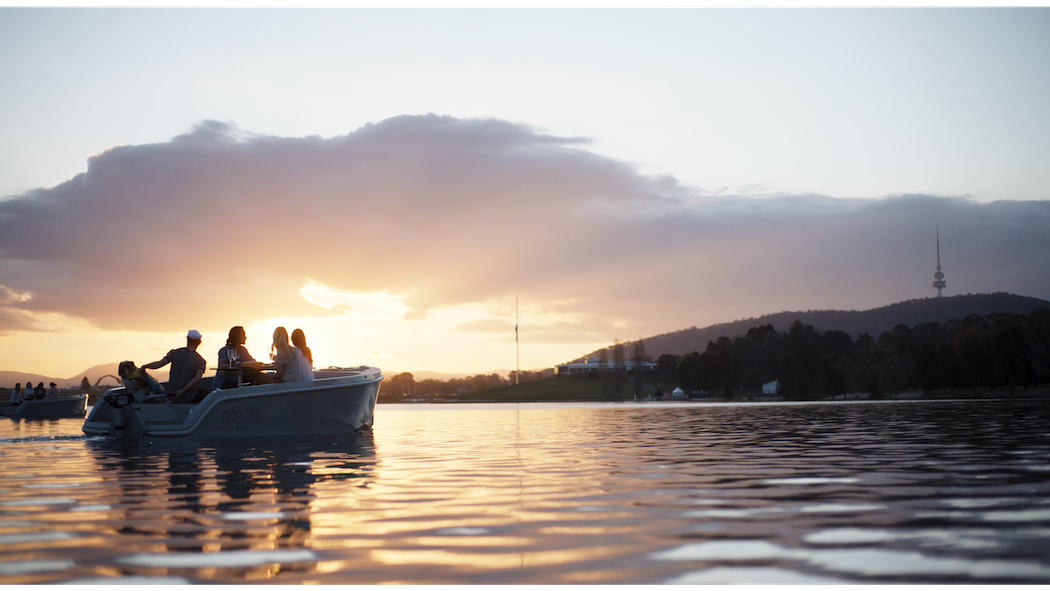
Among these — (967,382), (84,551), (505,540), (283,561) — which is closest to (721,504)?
(505,540)

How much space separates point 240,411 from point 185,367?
5.72 feet

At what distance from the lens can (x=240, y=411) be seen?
658 inches

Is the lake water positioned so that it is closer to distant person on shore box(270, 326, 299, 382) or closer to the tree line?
distant person on shore box(270, 326, 299, 382)

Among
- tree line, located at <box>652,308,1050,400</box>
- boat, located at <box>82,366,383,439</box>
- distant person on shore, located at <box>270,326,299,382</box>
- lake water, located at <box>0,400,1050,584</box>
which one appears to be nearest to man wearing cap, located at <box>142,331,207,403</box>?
boat, located at <box>82,366,383,439</box>

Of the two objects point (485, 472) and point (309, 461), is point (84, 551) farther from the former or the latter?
point (309, 461)

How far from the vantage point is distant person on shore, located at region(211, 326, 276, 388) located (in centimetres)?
1692

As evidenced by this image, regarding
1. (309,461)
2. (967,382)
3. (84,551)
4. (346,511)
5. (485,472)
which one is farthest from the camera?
(967,382)

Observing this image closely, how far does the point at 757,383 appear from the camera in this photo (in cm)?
19775

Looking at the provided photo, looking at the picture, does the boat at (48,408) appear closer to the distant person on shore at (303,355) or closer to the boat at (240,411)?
the boat at (240,411)

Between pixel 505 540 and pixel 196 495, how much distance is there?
14.0ft

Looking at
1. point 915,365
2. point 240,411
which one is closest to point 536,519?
point 240,411

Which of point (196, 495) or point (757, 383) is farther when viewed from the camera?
point (757, 383)

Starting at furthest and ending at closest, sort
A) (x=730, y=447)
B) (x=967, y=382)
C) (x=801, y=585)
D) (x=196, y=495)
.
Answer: (x=967, y=382) → (x=730, y=447) → (x=196, y=495) → (x=801, y=585)

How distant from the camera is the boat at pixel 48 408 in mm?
40531
